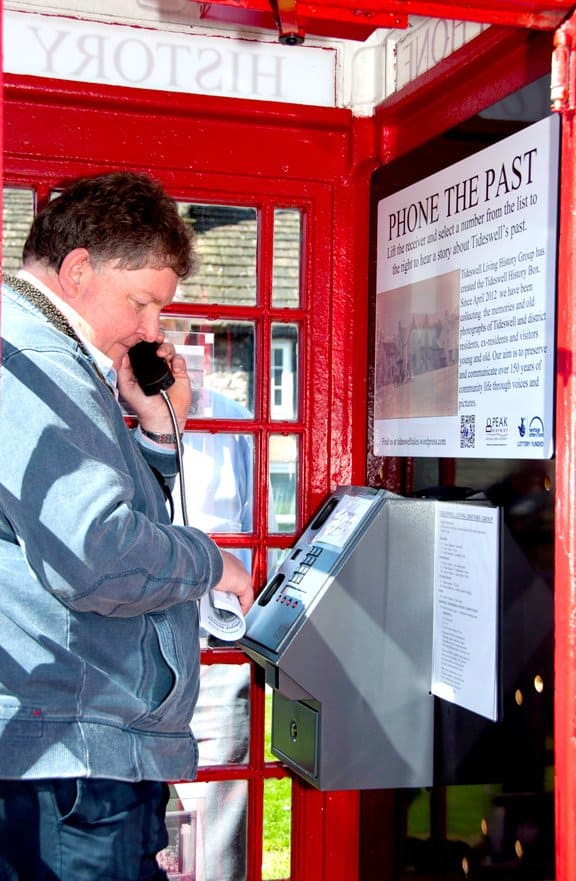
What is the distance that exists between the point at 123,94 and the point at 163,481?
996 mm

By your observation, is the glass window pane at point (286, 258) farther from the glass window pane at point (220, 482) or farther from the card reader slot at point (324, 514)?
the card reader slot at point (324, 514)

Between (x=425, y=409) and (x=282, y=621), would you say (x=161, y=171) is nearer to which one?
(x=425, y=409)

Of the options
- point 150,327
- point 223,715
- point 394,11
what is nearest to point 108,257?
point 150,327

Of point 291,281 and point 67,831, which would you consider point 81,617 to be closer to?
point 67,831

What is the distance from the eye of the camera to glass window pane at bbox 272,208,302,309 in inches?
118

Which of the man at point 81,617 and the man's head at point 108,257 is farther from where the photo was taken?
the man's head at point 108,257

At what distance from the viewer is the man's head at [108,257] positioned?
2109mm

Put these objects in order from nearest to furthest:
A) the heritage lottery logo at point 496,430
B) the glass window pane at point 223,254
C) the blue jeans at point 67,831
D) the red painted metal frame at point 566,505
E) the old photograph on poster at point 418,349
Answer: the red painted metal frame at point 566,505 → the blue jeans at point 67,831 → the heritage lottery logo at point 496,430 → the old photograph on poster at point 418,349 → the glass window pane at point 223,254

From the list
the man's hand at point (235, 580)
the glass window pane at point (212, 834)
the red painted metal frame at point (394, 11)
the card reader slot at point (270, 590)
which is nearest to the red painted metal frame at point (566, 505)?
the red painted metal frame at point (394, 11)

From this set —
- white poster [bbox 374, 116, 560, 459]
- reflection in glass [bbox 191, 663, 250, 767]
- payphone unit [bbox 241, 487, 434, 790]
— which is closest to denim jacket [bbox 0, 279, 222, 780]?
payphone unit [bbox 241, 487, 434, 790]

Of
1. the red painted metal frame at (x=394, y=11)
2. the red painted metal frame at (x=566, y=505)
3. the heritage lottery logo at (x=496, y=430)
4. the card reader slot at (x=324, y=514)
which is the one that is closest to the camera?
the red painted metal frame at (x=394, y=11)

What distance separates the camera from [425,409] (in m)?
2.64

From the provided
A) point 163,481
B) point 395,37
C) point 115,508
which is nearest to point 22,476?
point 115,508

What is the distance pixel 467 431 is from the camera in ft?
7.90
